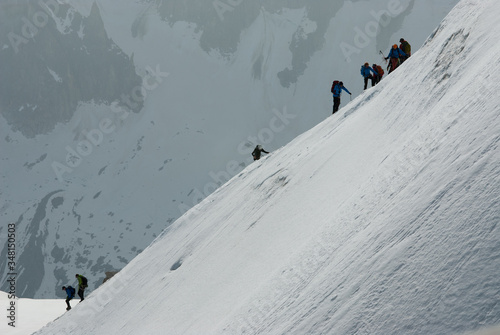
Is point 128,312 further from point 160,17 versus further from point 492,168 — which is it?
point 160,17

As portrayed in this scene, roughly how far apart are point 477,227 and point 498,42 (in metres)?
5.35

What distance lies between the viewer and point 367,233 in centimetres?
808

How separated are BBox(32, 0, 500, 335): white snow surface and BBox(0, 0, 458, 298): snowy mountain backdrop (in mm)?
56540

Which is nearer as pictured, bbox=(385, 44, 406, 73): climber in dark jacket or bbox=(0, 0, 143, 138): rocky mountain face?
bbox=(385, 44, 406, 73): climber in dark jacket

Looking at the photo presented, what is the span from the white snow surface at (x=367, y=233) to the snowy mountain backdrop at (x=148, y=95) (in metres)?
56.5

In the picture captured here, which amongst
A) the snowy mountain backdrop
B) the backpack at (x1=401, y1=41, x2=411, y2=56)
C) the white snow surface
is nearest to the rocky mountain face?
the snowy mountain backdrop

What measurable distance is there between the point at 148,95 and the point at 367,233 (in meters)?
85.0

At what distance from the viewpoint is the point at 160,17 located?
9625cm

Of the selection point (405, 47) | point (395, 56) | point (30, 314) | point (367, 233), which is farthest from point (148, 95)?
point (367, 233)

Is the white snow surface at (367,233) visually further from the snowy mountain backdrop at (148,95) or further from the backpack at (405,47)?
the snowy mountain backdrop at (148,95)

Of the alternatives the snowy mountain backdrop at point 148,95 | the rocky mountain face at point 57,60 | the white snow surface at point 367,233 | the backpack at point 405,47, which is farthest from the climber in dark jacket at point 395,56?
the rocky mountain face at point 57,60

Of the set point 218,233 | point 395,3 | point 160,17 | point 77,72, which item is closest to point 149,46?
point 160,17

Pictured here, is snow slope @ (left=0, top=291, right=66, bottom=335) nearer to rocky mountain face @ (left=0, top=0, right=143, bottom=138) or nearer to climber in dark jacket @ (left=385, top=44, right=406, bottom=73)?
climber in dark jacket @ (left=385, top=44, right=406, bottom=73)

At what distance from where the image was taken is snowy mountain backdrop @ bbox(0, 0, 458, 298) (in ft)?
252
